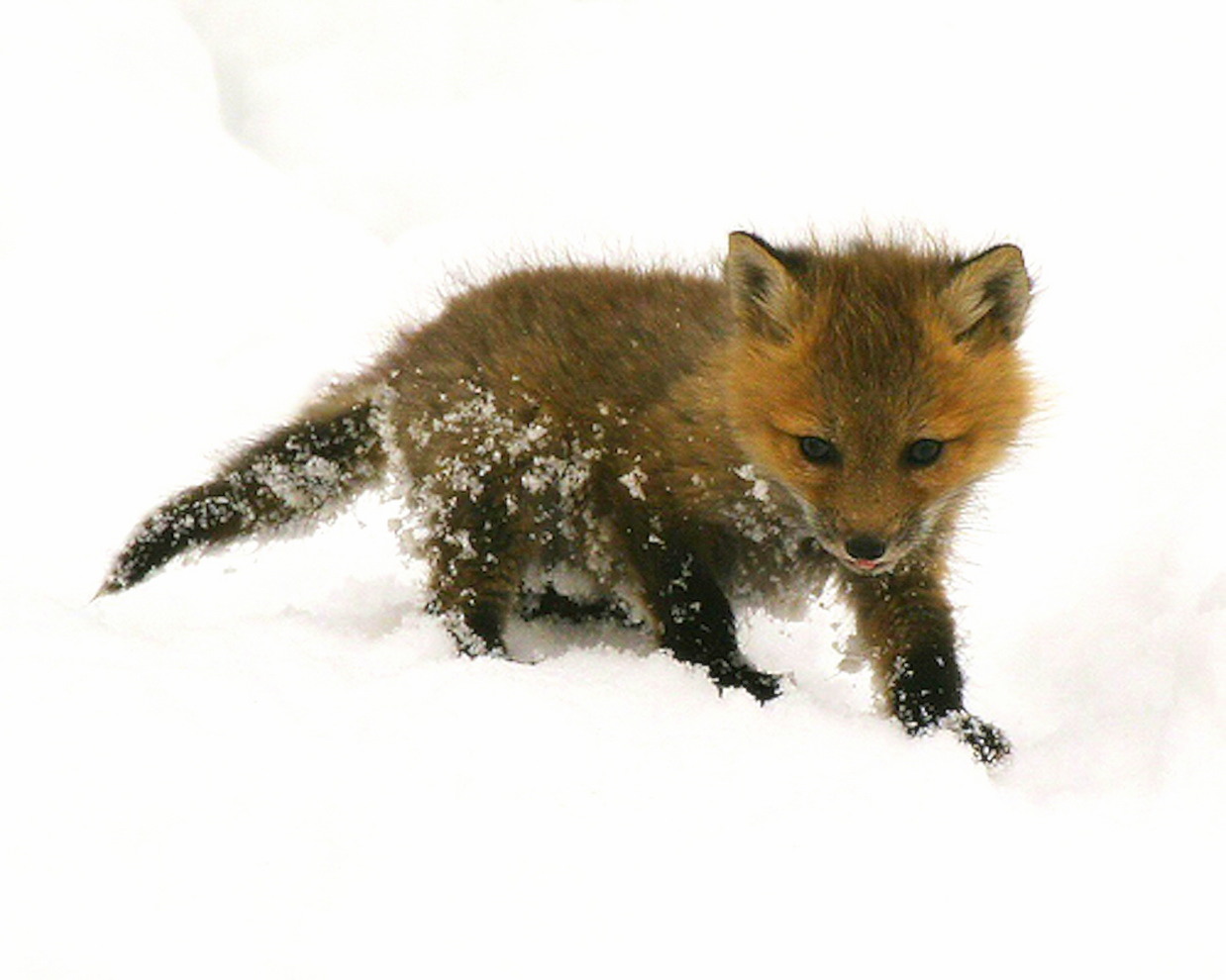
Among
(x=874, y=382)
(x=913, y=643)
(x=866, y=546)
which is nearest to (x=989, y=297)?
(x=874, y=382)

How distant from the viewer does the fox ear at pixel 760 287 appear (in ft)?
10.8

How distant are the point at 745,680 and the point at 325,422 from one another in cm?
139

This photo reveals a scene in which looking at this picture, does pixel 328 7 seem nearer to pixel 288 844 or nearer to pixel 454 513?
pixel 454 513

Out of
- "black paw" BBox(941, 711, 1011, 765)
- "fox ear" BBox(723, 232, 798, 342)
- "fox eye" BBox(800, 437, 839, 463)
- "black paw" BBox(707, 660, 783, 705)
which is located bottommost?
"black paw" BBox(941, 711, 1011, 765)

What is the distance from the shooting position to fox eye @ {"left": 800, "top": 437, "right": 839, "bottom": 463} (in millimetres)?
3127

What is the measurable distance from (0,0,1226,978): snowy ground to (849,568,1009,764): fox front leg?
21 cm

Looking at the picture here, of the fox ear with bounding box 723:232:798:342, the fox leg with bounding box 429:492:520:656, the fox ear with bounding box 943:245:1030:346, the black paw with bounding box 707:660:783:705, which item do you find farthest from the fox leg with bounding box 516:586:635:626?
the fox ear with bounding box 943:245:1030:346

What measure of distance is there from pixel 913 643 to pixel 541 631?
1064 millimetres

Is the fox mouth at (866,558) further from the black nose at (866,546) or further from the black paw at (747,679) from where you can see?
the black paw at (747,679)

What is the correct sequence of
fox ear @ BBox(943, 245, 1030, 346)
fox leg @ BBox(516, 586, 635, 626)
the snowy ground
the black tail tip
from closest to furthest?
the snowy ground, fox ear @ BBox(943, 245, 1030, 346), the black tail tip, fox leg @ BBox(516, 586, 635, 626)

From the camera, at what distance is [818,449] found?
3.15 metres

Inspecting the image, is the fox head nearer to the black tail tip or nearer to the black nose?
the black nose

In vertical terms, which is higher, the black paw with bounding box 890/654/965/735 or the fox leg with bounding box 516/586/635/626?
the fox leg with bounding box 516/586/635/626

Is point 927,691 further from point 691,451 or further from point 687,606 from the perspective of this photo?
point 691,451
